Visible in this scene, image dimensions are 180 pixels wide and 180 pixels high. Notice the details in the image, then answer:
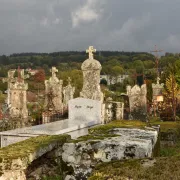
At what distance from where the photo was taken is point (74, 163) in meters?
6.37

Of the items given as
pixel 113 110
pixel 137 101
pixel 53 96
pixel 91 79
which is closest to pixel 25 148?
pixel 113 110

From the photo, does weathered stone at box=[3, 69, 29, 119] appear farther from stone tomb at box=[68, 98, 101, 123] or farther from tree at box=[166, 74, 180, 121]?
tree at box=[166, 74, 180, 121]

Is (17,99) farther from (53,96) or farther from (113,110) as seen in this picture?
(113,110)

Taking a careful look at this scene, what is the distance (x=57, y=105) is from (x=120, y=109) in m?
6.46

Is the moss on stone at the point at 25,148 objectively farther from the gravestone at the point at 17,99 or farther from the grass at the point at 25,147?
the gravestone at the point at 17,99

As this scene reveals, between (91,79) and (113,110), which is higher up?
(91,79)

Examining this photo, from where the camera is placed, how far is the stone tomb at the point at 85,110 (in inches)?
522

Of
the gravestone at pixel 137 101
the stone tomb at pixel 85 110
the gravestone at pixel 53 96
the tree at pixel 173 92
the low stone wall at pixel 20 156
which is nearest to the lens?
the low stone wall at pixel 20 156

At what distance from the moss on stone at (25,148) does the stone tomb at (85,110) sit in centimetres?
563

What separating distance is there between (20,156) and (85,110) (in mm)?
7821

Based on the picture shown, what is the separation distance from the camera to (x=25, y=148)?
630cm

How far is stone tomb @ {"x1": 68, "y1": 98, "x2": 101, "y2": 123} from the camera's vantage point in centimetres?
1325

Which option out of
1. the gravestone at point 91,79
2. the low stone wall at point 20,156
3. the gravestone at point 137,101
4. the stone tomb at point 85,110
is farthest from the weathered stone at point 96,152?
the gravestone at point 137,101

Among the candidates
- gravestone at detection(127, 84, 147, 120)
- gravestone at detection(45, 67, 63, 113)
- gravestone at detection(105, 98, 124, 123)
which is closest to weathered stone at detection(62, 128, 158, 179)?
gravestone at detection(105, 98, 124, 123)
